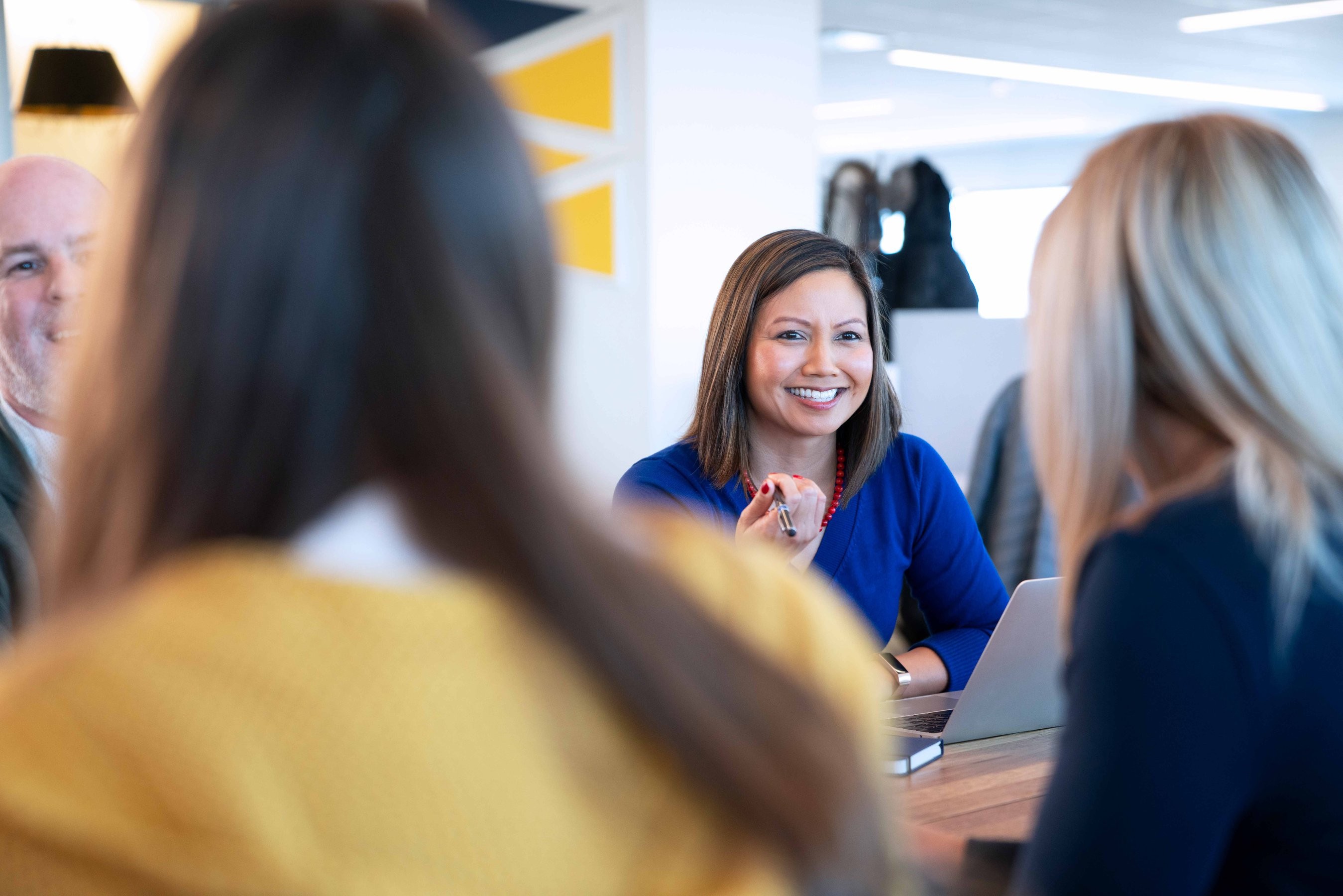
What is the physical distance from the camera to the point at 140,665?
520 mm

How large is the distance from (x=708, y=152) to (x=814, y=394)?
2.57 m

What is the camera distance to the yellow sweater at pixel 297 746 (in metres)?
0.52

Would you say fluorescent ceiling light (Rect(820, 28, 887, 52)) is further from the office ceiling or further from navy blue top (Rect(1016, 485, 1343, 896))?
navy blue top (Rect(1016, 485, 1343, 896))

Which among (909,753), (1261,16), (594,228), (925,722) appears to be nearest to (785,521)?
(925,722)

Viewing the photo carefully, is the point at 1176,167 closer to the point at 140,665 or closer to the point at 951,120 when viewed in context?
the point at 140,665

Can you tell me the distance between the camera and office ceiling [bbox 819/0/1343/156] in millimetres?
6852

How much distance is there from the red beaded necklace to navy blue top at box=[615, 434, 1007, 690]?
0.4 inches

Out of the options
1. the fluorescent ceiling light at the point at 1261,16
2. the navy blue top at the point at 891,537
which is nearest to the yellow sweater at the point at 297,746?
the navy blue top at the point at 891,537

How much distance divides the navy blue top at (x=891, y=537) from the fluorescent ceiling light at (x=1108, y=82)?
6.11 meters

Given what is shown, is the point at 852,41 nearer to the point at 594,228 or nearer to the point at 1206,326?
the point at 594,228

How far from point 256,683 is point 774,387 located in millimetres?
1812

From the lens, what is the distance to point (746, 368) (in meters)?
2.34

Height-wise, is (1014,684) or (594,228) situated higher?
(594,228)

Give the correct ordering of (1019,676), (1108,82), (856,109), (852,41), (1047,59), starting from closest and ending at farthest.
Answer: (1019,676) → (852,41) → (1047,59) → (1108,82) → (856,109)
